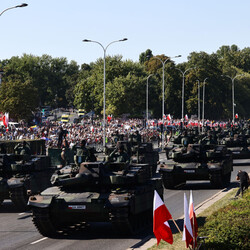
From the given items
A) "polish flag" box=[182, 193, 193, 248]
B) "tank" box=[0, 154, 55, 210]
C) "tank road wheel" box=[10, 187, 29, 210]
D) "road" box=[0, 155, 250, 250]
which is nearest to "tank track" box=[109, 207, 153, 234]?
"road" box=[0, 155, 250, 250]

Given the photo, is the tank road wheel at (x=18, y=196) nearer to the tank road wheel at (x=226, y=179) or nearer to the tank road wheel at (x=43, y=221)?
the tank road wheel at (x=43, y=221)

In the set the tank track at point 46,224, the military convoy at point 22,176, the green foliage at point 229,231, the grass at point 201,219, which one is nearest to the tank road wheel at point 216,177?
the grass at point 201,219

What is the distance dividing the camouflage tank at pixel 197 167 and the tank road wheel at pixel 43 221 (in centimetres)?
1083

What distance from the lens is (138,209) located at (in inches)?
655

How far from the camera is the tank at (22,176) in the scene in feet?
70.1

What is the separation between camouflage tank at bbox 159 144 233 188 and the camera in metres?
26.5

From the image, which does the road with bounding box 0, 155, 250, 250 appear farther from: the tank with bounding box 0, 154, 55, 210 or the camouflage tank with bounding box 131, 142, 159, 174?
the camouflage tank with bounding box 131, 142, 159, 174

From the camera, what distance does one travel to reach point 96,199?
53.0ft

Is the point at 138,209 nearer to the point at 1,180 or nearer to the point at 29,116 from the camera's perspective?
the point at 1,180

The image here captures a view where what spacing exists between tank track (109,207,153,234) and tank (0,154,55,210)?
17.0ft

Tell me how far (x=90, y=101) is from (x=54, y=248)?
90.0 metres

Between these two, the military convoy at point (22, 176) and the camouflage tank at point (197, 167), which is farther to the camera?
the camouflage tank at point (197, 167)

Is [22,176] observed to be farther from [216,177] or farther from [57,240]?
[216,177]

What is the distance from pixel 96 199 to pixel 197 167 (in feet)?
36.3
